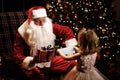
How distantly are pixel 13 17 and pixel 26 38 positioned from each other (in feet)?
2.58

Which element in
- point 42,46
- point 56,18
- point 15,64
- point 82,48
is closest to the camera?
point 82,48

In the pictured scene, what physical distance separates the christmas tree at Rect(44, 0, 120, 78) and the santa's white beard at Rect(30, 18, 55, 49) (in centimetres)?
110

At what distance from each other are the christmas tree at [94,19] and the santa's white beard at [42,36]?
1104mm

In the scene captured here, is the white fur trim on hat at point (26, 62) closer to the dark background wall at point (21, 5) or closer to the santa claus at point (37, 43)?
the santa claus at point (37, 43)

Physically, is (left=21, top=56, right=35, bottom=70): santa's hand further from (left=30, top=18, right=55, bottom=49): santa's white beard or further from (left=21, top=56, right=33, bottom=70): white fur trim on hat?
(left=30, top=18, right=55, bottom=49): santa's white beard

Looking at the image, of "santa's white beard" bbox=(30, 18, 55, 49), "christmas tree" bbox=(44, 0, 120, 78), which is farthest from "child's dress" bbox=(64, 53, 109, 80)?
"christmas tree" bbox=(44, 0, 120, 78)

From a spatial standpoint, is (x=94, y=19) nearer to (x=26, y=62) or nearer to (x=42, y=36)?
(x=42, y=36)

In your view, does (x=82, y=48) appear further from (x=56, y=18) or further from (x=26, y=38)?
(x=56, y=18)

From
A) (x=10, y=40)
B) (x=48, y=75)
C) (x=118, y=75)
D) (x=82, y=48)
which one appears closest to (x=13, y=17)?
(x=10, y=40)

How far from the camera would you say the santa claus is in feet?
14.2

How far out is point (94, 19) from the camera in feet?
18.5

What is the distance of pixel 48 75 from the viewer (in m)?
4.48

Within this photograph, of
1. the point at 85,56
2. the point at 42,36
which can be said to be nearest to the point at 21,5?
the point at 42,36

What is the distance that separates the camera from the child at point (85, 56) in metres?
3.96
